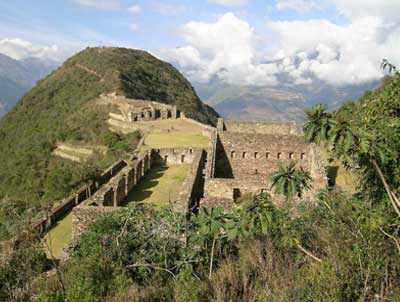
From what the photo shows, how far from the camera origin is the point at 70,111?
6344 cm

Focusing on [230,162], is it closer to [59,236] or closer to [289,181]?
[59,236]

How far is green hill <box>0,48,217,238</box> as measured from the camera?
106ft

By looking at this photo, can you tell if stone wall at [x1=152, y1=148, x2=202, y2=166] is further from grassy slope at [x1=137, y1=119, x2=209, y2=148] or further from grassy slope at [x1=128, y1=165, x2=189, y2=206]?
grassy slope at [x1=137, y1=119, x2=209, y2=148]

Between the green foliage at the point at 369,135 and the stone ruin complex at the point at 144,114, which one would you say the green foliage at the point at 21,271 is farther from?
the stone ruin complex at the point at 144,114

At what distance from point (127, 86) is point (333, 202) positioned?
67.6 meters

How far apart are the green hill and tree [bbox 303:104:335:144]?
1611 cm

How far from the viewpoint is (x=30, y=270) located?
8.48m

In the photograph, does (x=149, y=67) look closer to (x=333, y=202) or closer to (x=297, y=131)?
(x=297, y=131)

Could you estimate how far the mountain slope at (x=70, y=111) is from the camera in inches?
1556

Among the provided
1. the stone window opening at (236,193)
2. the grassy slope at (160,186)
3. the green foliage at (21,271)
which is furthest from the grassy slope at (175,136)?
the green foliage at (21,271)

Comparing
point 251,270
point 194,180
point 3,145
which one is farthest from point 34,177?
point 251,270

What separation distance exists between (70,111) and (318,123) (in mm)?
63566

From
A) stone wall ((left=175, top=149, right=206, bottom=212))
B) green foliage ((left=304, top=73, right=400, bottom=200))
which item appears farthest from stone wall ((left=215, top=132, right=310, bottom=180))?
green foliage ((left=304, top=73, right=400, bottom=200))

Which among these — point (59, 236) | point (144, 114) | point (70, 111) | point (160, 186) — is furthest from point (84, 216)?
point (70, 111)
